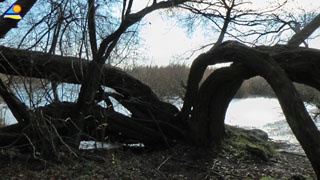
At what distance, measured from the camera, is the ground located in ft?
13.8

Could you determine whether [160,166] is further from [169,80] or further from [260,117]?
[260,117]

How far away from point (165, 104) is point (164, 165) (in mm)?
1824

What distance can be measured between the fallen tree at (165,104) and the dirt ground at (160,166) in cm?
33

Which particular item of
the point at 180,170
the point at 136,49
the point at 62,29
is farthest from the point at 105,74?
the point at 180,170

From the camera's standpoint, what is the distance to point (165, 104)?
21.9 ft

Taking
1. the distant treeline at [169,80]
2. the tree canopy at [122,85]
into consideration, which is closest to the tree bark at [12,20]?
the tree canopy at [122,85]

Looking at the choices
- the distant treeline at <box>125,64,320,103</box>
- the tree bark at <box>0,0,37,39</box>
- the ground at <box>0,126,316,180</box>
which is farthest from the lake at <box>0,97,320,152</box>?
the tree bark at <box>0,0,37,39</box>

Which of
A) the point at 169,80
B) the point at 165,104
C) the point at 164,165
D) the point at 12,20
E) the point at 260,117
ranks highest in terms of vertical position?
the point at 12,20

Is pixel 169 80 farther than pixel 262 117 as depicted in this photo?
No

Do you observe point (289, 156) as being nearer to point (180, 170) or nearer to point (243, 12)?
point (180, 170)

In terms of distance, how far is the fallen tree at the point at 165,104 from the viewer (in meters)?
4.11

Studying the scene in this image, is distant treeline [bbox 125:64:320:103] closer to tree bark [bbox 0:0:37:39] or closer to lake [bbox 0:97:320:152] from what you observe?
lake [bbox 0:97:320:152]

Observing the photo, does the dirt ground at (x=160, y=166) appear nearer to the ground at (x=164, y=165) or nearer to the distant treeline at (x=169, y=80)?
A: the ground at (x=164, y=165)

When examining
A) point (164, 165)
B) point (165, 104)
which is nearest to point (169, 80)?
point (165, 104)
